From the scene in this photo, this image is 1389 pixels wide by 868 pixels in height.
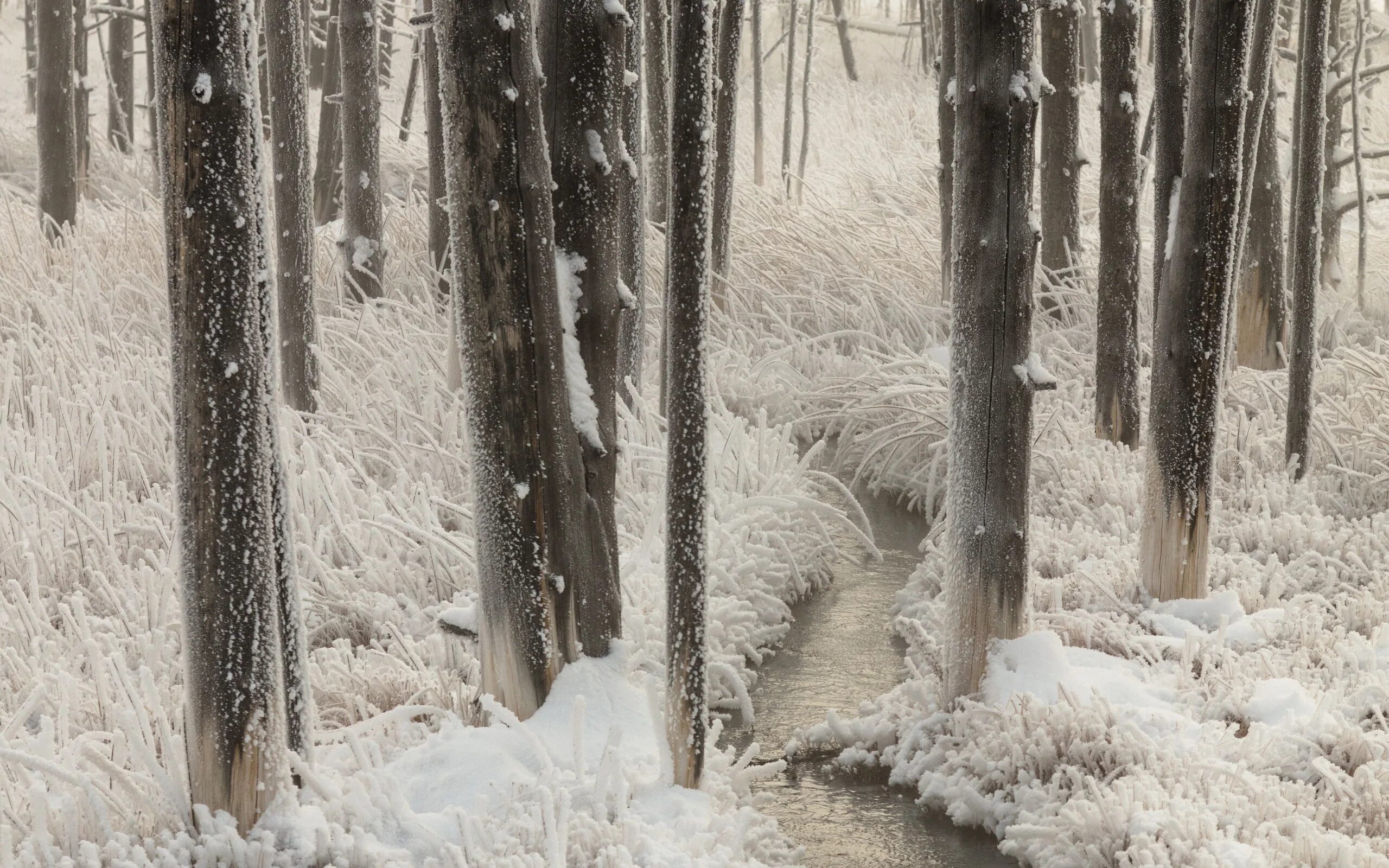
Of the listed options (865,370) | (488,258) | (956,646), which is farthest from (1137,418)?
(488,258)

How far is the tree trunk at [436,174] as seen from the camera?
6.43m

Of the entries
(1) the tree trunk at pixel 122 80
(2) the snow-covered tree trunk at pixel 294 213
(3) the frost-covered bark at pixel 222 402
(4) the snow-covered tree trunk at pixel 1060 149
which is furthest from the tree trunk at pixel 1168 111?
(1) the tree trunk at pixel 122 80

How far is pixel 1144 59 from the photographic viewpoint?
2775 cm

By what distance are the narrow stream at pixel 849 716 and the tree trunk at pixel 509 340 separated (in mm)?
973

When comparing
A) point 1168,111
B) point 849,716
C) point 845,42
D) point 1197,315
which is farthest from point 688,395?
point 845,42

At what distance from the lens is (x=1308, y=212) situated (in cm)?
558

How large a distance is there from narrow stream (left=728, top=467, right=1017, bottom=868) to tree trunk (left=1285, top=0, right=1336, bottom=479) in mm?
1993

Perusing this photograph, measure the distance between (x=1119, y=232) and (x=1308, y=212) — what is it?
1020mm

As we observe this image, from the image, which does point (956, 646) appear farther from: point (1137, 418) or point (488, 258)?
point (1137, 418)

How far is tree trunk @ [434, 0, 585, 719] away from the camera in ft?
11.1

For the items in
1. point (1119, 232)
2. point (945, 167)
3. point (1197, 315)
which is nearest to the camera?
point (1197, 315)

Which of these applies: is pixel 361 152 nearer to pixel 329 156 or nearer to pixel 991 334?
pixel 329 156

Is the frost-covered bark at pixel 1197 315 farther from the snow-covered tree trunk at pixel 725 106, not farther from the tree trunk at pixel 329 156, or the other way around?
the tree trunk at pixel 329 156

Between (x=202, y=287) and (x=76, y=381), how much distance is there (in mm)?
4193
